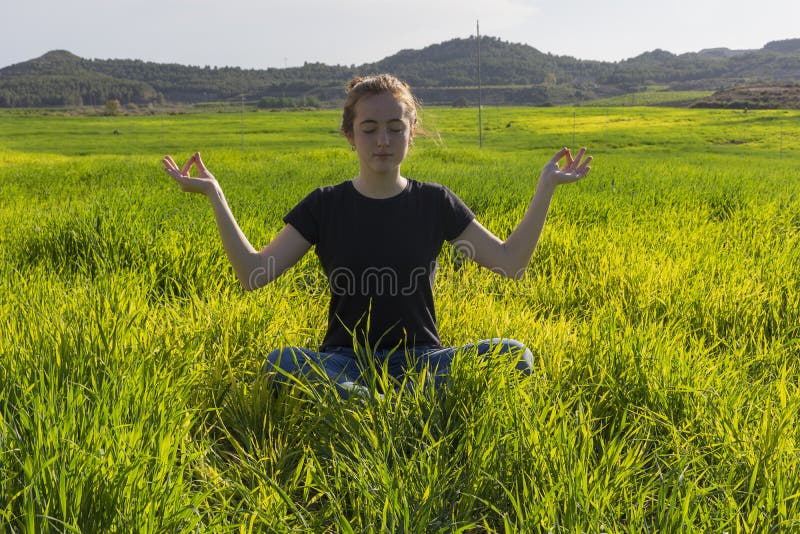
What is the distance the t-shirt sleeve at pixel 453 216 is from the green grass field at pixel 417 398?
429 millimetres

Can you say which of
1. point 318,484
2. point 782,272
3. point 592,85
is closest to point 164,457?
point 318,484

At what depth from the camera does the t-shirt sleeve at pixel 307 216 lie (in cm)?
224

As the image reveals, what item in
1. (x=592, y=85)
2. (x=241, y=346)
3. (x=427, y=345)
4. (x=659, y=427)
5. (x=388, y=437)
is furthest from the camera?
(x=592, y=85)

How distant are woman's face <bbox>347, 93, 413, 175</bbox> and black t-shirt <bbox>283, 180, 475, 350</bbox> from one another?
0.58ft

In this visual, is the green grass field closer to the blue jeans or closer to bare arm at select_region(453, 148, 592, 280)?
the blue jeans

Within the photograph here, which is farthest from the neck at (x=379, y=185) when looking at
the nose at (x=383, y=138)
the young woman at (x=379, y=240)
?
the nose at (x=383, y=138)

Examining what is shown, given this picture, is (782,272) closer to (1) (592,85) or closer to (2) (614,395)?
(2) (614,395)

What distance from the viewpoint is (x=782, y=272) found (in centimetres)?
373

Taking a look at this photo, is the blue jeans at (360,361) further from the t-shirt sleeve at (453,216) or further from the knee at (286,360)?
the t-shirt sleeve at (453,216)

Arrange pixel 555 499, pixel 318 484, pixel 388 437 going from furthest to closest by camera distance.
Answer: pixel 318 484 → pixel 388 437 → pixel 555 499

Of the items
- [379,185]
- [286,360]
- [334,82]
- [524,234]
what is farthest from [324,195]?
[334,82]

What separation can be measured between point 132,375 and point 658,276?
303cm

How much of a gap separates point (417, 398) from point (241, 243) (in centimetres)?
87

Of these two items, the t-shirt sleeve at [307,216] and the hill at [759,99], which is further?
the hill at [759,99]
